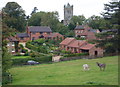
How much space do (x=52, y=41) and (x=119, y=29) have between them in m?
37.3

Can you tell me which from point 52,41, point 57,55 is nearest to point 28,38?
point 52,41

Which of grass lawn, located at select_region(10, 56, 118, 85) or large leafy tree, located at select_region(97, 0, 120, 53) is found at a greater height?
large leafy tree, located at select_region(97, 0, 120, 53)

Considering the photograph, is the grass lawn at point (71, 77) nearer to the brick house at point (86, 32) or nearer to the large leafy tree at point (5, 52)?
the large leafy tree at point (5, 52)

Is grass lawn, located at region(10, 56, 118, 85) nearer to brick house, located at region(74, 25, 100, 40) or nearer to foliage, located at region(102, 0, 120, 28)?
foliage, located at region(102, 0, 120, 28)

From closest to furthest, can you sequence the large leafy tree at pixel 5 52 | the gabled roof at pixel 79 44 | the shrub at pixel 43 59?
the large leafy tree at pixel 5 52 → the shrub at pixel 43 59 → the gabled roof at pixel 79 44

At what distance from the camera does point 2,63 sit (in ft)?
67.5

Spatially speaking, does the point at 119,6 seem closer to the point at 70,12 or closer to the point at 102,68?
the point at 102,68

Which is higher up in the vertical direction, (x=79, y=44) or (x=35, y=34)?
(x=35, y=34)

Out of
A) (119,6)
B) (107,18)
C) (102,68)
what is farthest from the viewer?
(107,18)

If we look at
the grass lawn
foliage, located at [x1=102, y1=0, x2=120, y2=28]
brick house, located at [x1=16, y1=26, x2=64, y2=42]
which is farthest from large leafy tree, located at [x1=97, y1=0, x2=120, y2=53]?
brick house, located at [x1=16, y1=26, x2=64, y2=42]

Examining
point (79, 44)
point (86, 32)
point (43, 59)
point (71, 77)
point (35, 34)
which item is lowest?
point (43, 59)

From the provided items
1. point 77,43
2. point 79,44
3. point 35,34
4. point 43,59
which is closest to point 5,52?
point 43,59

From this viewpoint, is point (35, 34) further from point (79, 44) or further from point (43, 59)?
point (43, 59)

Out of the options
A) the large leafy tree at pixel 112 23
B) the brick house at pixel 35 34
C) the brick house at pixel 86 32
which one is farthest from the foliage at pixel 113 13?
the brick house at pixel 35 34
